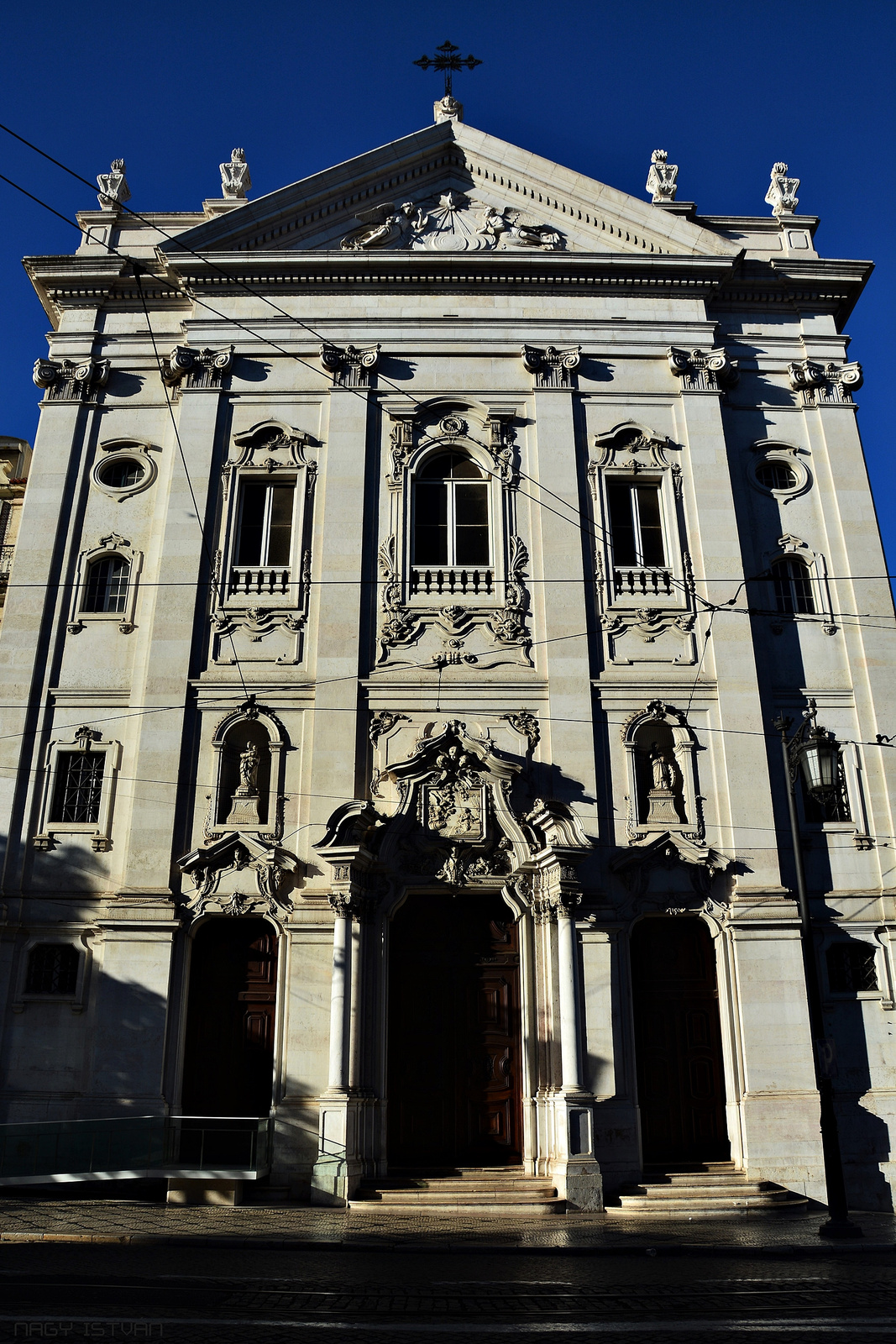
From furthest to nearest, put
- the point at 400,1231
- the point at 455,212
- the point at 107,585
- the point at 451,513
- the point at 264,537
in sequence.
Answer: the point at 455,212, the point at 451,513, the point at 264,537, the point at 107,585, the point at 400,1231

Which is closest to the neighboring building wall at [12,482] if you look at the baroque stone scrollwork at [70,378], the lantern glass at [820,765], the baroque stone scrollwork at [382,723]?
the baroque stone scrollwork at [70,378]

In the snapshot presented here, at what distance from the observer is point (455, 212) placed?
2402cm

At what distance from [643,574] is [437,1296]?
47.6 feet

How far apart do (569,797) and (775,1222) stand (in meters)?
7.34

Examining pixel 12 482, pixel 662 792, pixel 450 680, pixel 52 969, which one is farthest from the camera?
pixel 12 482

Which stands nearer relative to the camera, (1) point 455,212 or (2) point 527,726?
(2) point 527,726

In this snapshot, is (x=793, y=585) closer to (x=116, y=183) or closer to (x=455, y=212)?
(x=455, y=212)

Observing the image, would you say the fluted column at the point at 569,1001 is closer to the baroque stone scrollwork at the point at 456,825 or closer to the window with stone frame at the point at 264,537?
the baroque stone scrollwork at the point at 456,825

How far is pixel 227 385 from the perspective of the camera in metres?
22.5

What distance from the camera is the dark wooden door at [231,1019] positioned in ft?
59.5

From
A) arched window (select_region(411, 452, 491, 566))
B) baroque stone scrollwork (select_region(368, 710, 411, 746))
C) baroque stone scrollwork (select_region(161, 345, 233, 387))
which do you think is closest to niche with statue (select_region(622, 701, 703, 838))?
baroque stone scrollwork (select_region(368, 710, 411, 746))

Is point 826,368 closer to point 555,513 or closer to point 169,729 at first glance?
point 555,513

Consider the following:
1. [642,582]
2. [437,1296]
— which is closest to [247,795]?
[642,582]

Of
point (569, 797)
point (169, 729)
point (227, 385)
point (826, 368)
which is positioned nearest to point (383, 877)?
point (569, 797)
